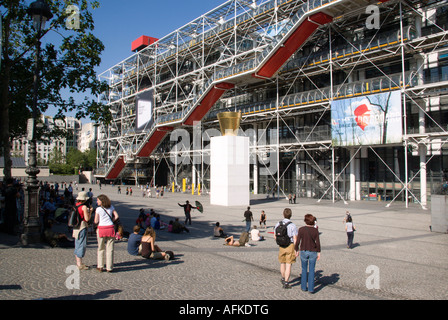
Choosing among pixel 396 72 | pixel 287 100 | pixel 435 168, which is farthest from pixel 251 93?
pixel 435 168

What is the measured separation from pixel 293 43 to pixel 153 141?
22898 millimetres

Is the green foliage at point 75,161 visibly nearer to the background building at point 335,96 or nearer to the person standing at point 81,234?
the background building at point 335,96

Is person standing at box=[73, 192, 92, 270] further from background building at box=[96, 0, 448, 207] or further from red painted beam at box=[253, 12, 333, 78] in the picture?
red painted beam at box=[253, 12, 333, 78]

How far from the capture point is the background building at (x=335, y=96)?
79.4 ft

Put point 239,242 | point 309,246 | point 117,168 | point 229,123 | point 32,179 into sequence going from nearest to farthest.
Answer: point 309,246, point 32,179, point 239,242, point 229,123, point 117,168

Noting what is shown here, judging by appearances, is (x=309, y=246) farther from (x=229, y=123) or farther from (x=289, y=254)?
(x=229, y=123)

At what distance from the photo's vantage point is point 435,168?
24.6 meters

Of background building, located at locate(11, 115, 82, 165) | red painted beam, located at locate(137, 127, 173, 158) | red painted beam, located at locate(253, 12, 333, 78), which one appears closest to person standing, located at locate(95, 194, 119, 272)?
background building, located at locate(11, 115, 82, 165)

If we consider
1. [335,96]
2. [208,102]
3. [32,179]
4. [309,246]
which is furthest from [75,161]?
[309,246]

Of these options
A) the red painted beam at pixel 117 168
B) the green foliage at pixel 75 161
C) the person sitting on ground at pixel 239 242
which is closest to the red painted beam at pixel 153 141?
the red painted beam at pixel 117 168

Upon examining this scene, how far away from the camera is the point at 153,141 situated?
44.4 metres

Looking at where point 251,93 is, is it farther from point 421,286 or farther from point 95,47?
point 421,286

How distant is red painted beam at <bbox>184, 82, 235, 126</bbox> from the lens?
34.4m

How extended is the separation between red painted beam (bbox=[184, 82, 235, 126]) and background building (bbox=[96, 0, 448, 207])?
0.15 m
